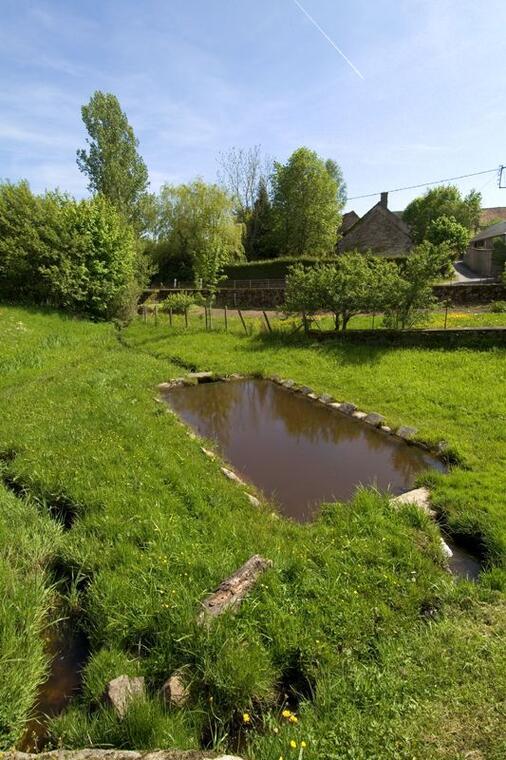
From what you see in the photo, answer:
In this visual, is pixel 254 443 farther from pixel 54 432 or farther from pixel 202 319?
pixel 202 319

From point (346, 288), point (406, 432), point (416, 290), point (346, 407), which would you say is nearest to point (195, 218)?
point (346, 288)

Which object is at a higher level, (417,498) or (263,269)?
(263,269)

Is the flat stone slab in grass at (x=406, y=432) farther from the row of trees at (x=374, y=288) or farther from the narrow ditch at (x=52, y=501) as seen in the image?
the row of trees at (x=374, y=288)

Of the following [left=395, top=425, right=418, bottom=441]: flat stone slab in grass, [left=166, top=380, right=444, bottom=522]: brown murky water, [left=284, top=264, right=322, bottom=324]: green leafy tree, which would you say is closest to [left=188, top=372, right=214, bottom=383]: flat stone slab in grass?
[left=166, top=380, right=444, bottom=522]: brown murky water

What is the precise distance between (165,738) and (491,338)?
11.2 m

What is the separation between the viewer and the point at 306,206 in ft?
116

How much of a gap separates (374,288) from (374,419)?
607 centimetres

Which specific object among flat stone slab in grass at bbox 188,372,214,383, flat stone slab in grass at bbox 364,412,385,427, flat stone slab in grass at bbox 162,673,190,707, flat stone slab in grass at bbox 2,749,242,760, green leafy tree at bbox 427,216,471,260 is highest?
green leafy tree at bbox 427,216,471,260

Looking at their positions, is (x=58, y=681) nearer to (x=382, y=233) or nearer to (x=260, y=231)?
(x=382, y=233)

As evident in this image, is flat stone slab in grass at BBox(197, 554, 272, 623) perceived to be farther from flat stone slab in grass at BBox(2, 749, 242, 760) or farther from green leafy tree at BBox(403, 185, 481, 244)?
green leafy tree at BBox(403, 185, 481, 244)

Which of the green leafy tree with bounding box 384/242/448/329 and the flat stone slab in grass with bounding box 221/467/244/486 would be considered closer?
the flat stone slab in grass with bounding box 221/467/244/486

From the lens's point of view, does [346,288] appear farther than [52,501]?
Yes

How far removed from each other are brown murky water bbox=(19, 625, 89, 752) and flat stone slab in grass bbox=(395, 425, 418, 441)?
5.32 m

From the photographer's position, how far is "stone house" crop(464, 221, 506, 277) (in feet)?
101
